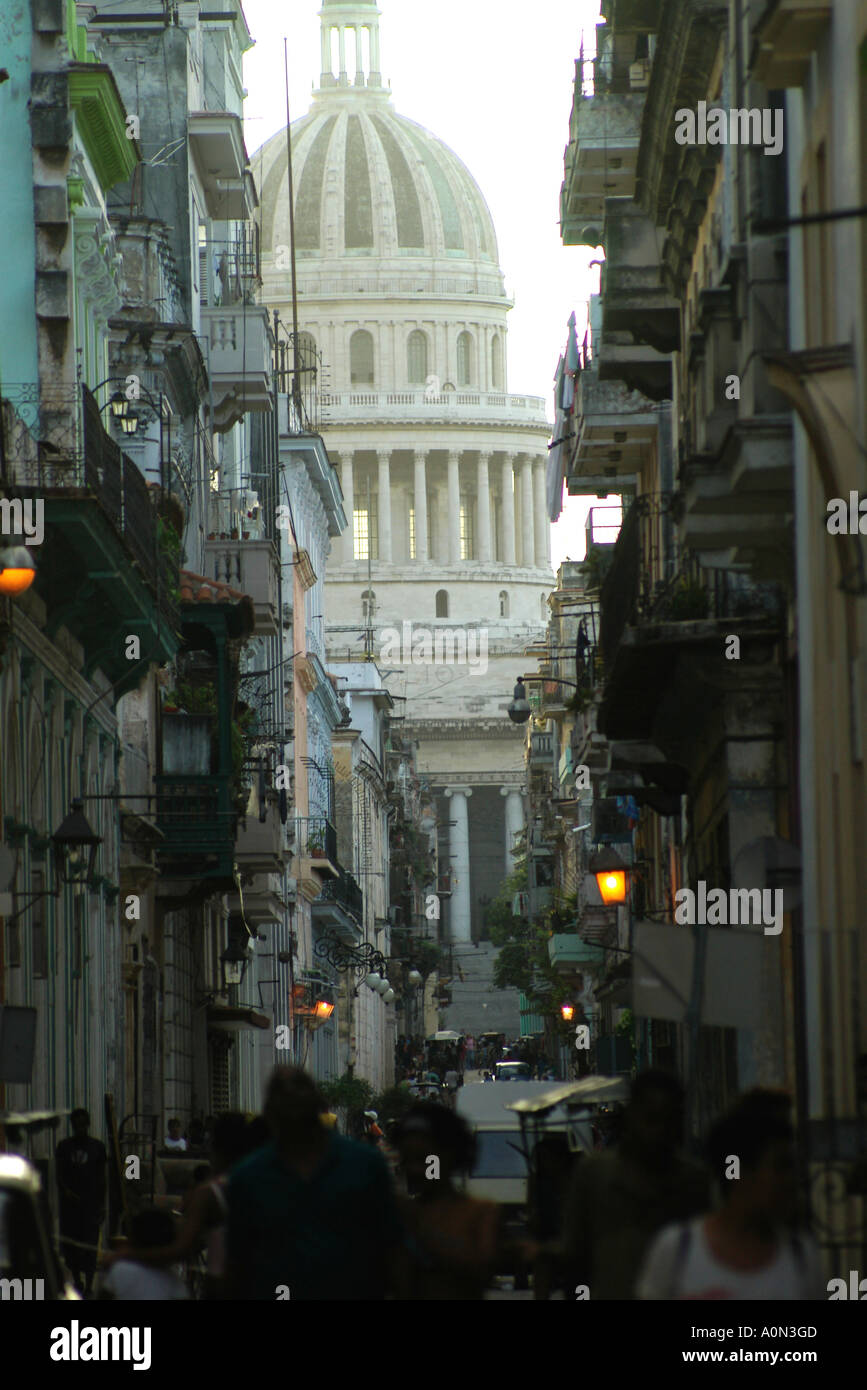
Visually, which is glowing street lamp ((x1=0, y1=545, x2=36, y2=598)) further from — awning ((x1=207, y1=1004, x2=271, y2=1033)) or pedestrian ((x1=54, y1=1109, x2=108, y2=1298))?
awning ((x1=207, y1=1004, x2=271, y2=1033))

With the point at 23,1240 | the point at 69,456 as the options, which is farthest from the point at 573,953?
the point at 23,1240

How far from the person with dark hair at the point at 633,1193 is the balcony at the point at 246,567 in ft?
107

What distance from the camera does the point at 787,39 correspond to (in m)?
15.1

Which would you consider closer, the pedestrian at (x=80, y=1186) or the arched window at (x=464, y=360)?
the pedestrian at (x=80, y=1186)

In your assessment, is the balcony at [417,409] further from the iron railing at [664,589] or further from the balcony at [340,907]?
the iron railing at [664,589]

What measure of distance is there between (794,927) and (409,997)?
298 feet

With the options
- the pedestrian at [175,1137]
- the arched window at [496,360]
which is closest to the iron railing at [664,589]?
the pedestrian at [175,1137]

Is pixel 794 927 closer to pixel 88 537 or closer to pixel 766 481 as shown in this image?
pixel 766 481

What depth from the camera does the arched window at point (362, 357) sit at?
170 meters

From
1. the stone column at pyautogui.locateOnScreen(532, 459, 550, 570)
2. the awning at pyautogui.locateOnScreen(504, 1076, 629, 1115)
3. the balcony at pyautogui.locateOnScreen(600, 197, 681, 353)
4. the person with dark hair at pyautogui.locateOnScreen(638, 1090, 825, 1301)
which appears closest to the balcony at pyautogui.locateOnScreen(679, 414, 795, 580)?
the awning at pyautogui.locateOnScreen(504, 1076, 629, 1115)

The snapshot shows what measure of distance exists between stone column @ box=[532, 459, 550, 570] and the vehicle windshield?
146 metres

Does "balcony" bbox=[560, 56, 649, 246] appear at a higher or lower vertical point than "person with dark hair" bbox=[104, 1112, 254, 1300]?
higher

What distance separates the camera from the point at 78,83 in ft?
86.5

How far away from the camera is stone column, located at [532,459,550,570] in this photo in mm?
174375
